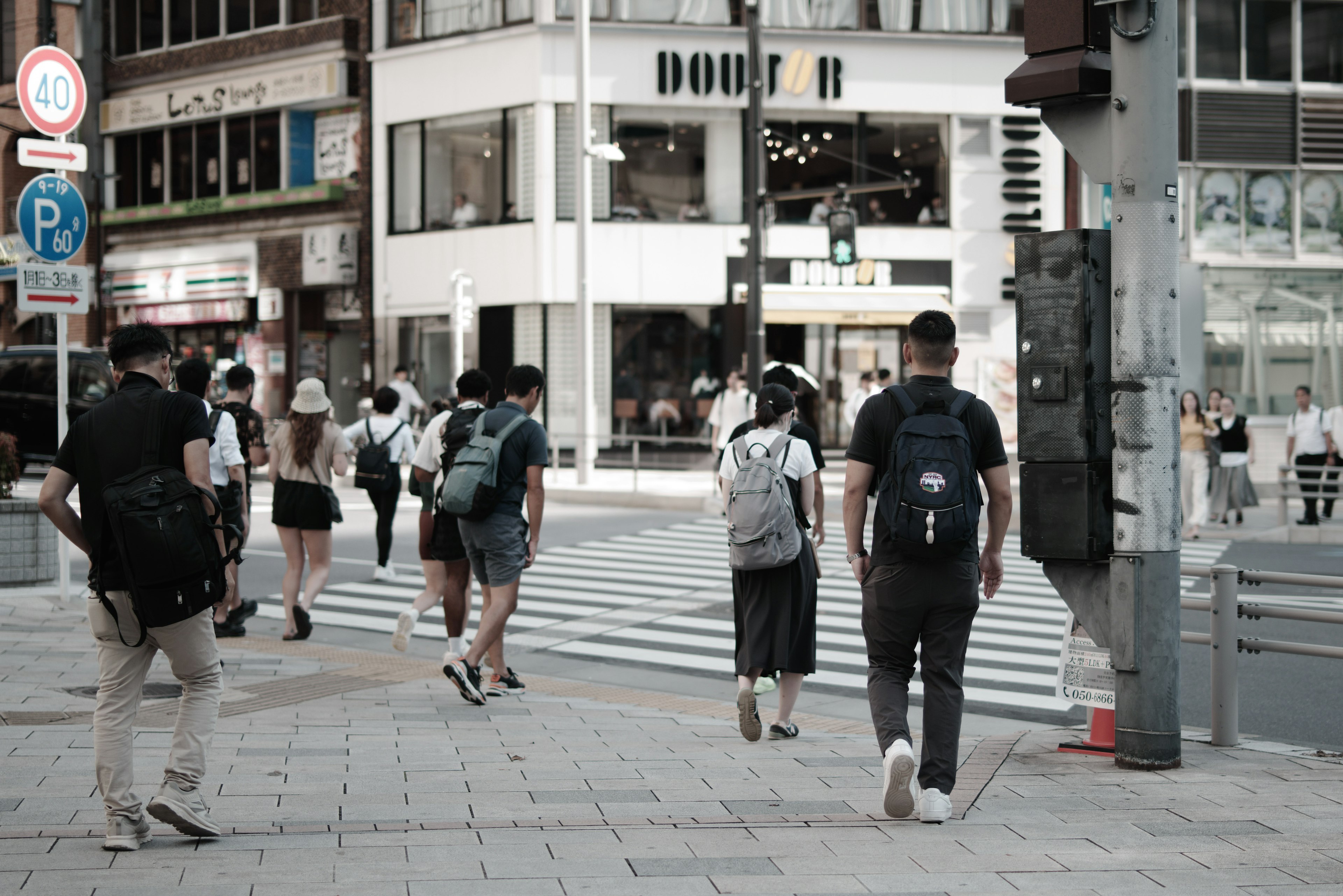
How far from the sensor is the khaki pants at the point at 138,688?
4609 millimetres

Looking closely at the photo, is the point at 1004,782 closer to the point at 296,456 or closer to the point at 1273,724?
the point at 1273,724

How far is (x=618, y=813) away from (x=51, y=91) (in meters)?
8.68

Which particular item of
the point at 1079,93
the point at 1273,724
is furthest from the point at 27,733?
the point at 1273,724

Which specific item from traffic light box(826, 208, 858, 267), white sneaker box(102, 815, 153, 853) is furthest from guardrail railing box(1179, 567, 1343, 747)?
traffic light box(826, 208, 858, 267)

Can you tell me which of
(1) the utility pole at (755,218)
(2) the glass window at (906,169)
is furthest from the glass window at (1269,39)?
(1) the utility pole at (755,218)

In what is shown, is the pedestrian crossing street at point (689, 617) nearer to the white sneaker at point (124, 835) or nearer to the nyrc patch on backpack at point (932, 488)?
the nyrc patch on backpack at point (932, 488)

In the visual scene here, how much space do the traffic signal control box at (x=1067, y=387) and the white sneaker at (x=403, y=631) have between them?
4401 mm

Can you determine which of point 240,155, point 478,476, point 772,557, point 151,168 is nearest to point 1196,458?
point 772,557

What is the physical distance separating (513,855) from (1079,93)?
386cm

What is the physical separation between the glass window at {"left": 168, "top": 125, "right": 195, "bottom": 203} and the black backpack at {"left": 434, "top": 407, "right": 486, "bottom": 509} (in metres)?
28.2

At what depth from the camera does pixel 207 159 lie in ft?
110

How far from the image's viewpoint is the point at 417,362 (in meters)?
30.2

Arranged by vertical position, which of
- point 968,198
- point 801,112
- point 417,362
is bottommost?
point 417,362

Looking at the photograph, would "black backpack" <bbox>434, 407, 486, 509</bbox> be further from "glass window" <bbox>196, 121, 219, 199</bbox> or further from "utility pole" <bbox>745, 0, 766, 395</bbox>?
"glass window" <bbox>196, 121, 219, 199</bbox>
